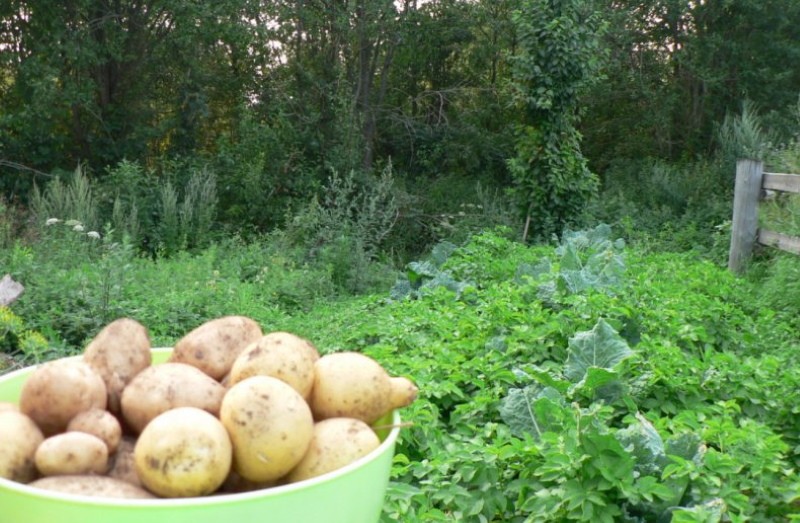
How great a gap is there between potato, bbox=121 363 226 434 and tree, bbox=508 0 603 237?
961cm

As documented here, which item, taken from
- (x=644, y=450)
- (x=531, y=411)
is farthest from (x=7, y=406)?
(x=531, y=411)

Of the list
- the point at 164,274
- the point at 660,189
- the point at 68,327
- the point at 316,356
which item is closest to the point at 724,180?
the point at 660,189

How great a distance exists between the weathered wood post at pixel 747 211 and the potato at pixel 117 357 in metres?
7.29

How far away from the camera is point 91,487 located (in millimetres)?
967

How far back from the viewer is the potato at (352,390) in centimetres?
121

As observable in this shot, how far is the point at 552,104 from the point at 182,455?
1023 cm

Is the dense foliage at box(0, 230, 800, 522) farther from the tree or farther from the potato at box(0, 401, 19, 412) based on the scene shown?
the tree

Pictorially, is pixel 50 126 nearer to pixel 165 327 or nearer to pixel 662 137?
pixel 165 327

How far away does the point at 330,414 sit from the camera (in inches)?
47.7

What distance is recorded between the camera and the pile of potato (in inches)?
39.6

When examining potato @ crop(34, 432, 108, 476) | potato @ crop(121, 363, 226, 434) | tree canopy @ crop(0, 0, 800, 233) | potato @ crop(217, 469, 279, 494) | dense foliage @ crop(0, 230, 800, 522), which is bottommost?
dense foliage @ crop(0, 230, 800, 522)

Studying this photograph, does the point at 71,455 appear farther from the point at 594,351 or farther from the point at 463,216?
the point at 463,216

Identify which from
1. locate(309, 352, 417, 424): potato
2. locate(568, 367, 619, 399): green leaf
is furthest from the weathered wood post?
locate(309, 352, 417, 424): potato

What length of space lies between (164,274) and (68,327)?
1550 mm
